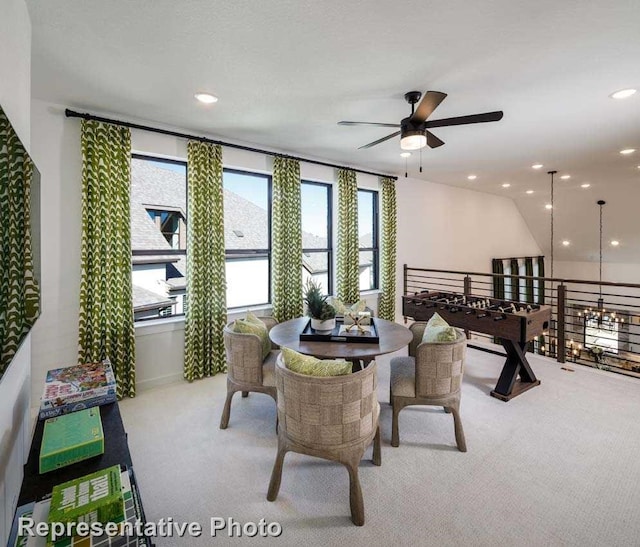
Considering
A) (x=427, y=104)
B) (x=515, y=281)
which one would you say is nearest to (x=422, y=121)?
(x=427, y=104)

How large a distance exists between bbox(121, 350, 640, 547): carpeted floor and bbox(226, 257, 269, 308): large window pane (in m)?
1.45

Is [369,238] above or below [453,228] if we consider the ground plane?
below

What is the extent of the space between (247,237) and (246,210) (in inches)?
14.0

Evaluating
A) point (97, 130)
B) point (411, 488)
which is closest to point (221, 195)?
point (97, 130)

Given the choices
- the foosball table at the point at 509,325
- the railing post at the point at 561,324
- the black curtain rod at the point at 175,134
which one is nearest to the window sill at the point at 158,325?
the black curtain rod at the point at 175,134

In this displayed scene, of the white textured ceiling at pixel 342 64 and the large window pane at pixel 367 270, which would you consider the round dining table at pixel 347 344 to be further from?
the large window pane at pixel 367 270

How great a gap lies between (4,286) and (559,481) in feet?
9.71

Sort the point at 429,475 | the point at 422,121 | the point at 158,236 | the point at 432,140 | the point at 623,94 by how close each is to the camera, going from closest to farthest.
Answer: the point at 429,475
the point at 422,121
the point at 623,94
the point at 432,140
the point at 158,236

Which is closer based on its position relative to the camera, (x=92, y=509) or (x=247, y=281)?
(x=92, y=509)

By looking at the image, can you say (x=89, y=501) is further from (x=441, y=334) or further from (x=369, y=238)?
(x=369, y=238)

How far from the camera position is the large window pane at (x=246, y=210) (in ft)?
13.6

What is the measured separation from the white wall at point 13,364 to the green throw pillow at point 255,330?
4.29ft

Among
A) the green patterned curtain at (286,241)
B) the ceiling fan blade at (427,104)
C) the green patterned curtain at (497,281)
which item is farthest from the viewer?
the green patterned curtain at (497,281)

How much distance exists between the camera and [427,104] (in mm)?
2328
